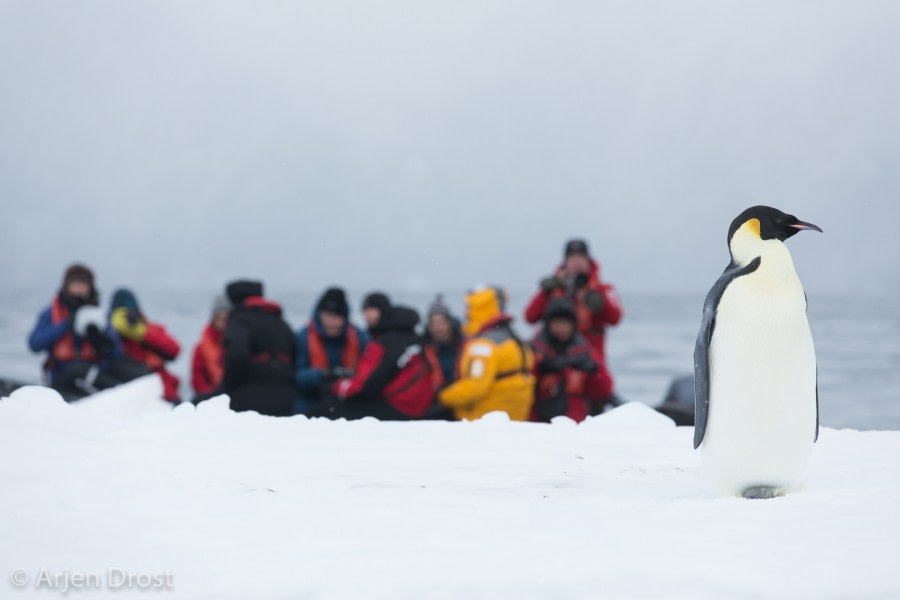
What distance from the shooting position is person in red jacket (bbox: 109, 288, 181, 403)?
26.6 ft

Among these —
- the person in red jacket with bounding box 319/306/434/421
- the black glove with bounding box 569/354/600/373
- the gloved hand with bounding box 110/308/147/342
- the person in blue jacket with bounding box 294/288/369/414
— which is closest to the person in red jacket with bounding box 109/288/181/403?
the gloved hand with bounding box 110/308/147/342

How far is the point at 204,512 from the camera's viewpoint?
3143 millimetres

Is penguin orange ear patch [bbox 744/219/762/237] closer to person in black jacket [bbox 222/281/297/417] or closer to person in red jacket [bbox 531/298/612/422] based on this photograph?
person in red jacket [bbox 531/298/612/422]

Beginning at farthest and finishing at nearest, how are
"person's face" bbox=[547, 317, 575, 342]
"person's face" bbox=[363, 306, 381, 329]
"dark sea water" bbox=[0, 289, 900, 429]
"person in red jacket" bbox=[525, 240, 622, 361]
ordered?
"dark sea water" bbox=[0, 289, 900, 429] → "person in red jacket" bbox=[525, 240, 622, 361] → "person's face" bbox=[363, 306, 381, 329] → "person's face" bbox=[547, 317, 575, 342]

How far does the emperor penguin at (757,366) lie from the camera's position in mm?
3460

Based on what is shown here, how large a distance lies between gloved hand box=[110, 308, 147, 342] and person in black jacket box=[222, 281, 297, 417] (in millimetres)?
A: 2181

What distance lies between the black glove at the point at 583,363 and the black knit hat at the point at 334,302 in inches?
58.1

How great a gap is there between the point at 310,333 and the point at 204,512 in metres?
3.77

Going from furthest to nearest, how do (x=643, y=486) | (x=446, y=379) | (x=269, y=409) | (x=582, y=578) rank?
(x=446, y=379), (x=269, y=409), (x=643, y=486), (x=582, y=578)

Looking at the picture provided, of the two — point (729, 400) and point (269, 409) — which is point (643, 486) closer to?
point (729, 400)

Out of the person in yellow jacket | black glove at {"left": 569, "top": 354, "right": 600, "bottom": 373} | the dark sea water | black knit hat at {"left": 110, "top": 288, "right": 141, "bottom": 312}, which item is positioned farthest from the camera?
the dark sea water

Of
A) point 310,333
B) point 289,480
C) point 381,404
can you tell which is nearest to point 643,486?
point 289,480

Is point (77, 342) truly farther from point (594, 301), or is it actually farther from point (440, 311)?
point (594, 301)

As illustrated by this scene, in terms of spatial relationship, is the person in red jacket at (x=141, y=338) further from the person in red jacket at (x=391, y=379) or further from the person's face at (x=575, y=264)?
the person's face at (x=575, y=264)
